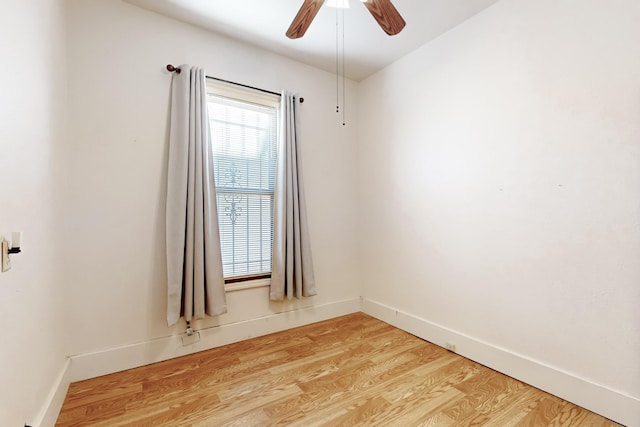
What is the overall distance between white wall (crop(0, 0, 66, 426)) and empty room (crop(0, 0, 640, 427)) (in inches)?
0.7

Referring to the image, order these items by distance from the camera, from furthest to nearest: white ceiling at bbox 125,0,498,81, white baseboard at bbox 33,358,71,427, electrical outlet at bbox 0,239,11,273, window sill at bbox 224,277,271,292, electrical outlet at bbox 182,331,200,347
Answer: window sill at bbox 224,277,271,292
electrical outlet at bbox 182,331,200,347
white ceiling at bbox 125,0,498,81
white baseboard at bbox 33,358,71,427
electrical outlet at bbox 0,239,11,273

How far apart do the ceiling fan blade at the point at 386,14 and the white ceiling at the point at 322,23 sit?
0.61 meters

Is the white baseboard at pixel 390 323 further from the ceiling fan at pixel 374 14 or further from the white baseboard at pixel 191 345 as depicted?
the ceiling fan at pixel 374 14

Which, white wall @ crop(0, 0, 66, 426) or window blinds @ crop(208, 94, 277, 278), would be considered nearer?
white wall @ crop(0, 0, 66, 426)

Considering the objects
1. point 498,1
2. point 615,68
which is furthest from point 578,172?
point 498,1

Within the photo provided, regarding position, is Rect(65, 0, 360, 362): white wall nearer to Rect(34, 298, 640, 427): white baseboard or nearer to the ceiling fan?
Rect(34, 298, 640, 427): white baseboard

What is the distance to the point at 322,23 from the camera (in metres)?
2.36

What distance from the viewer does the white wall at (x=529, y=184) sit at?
A: 158 cm

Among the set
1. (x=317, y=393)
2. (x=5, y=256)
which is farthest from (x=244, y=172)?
(x=317, y=393)

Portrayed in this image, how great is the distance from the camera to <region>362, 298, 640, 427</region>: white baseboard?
5.09 ft

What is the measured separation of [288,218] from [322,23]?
166 cm

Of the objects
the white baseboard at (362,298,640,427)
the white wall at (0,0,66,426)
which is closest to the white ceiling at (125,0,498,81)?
the white wall at (0,0,66,426)

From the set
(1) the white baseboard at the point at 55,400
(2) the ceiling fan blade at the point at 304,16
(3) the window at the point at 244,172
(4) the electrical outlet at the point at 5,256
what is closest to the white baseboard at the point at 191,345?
(1) the white baseboard at the point at 55,400

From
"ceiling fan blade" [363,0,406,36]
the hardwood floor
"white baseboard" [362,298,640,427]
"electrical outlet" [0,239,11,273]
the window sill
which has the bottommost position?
the hardwood floor
